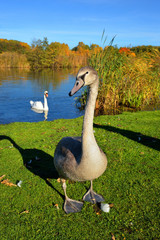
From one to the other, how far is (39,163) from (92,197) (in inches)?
88.1

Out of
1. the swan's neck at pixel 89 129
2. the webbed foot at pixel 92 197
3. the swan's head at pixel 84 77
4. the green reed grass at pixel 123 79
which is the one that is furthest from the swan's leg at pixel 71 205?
the green reed grass at pixel 123 79

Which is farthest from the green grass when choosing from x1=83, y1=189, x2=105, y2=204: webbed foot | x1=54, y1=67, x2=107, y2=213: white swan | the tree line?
the tree line

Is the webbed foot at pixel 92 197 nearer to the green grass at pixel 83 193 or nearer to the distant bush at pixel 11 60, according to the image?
the green grass at pixel 83 193

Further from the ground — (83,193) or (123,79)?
(123,79)

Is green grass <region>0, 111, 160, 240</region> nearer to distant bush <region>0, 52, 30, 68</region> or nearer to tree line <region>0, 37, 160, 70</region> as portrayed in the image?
tree line <region>0, 37, 160, 70</region>

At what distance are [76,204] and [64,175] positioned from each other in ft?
2.65

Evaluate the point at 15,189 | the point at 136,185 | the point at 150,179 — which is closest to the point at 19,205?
the point at 15,189

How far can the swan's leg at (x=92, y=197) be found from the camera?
4218mm

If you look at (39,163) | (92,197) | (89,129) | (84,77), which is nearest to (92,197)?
(92,197)

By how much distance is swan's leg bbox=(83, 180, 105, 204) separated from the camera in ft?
13.8

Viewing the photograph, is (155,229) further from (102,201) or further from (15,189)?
(15,189)

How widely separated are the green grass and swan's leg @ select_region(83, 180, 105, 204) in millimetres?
110

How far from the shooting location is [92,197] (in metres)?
4.27

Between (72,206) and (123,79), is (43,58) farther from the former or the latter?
(72,206)
